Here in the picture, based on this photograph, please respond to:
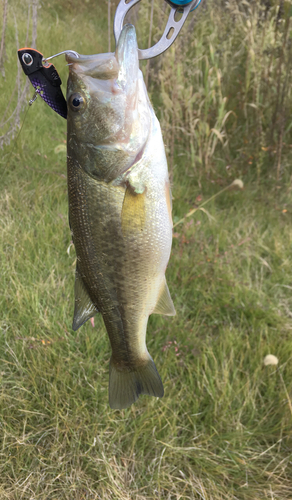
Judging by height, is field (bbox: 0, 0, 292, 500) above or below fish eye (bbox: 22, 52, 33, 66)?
below

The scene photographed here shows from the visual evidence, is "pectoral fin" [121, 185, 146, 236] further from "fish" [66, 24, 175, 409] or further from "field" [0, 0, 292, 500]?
"field" [0, 0, 292, 500]

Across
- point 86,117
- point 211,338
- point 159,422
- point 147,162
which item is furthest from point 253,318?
point 86,117

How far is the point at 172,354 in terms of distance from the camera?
7.06 feet

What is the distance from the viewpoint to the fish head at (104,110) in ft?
3.23

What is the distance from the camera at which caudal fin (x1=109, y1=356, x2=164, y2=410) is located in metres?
1.25

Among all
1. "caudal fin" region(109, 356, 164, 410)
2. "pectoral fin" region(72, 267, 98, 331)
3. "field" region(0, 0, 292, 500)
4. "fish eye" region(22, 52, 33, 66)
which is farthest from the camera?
"field" region(0, 0, 292, 500)

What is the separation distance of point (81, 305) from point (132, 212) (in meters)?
0.37

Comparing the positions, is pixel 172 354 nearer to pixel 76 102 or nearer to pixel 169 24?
pixel 76 102

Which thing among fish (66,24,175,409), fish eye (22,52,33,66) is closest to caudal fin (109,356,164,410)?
fish (66,24,175,409)

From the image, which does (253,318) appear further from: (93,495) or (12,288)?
(12,288)

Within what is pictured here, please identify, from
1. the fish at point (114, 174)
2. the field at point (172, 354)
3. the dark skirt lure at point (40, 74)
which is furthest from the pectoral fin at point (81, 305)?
the field at point (172, 354)

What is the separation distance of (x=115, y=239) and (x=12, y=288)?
5.23 ft

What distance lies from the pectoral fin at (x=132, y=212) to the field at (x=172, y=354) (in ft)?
3.76

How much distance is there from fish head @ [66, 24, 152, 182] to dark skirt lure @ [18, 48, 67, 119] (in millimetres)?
54
